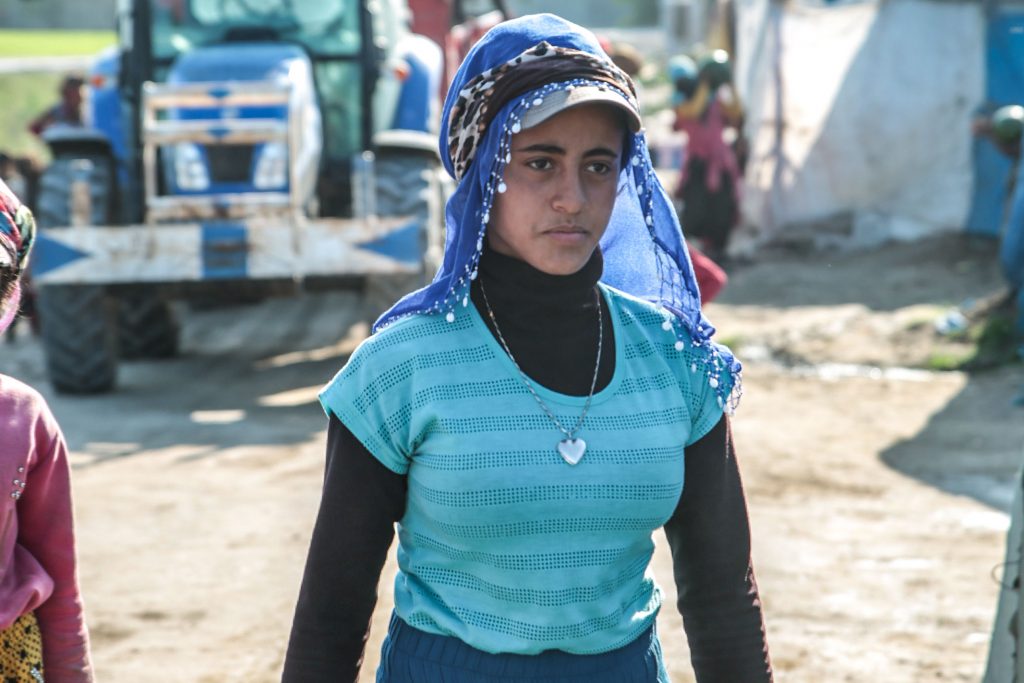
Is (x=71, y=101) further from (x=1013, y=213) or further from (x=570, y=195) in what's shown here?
(x=570, y=195)

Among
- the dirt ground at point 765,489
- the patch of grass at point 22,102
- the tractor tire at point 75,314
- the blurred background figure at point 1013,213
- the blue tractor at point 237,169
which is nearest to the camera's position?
the dirt ground at point 765,489

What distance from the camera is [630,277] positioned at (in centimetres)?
245

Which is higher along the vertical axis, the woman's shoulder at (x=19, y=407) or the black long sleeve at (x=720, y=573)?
the woman's shoulder at (x=19, y=407)

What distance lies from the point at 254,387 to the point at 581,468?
7.77m

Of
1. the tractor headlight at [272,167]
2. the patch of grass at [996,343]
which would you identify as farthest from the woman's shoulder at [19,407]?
the patch of grass at [996,343]

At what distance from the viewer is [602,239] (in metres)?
2.46

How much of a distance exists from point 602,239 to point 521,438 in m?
0.45

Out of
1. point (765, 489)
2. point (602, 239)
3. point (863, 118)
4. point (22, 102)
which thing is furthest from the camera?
point (22, 102)

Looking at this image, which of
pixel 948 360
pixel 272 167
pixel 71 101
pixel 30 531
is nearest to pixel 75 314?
pixel 272 167

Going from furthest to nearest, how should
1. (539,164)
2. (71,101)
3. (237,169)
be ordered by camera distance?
(71,101), (237,169), (539,164)

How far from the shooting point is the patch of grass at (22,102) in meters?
33.1

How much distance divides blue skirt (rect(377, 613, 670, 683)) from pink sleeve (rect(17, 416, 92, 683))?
0.52 meters

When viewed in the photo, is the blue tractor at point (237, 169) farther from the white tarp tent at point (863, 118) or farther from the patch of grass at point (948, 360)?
the white tarp tent at point (863, 118)

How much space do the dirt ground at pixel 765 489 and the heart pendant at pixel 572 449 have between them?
2.67m
